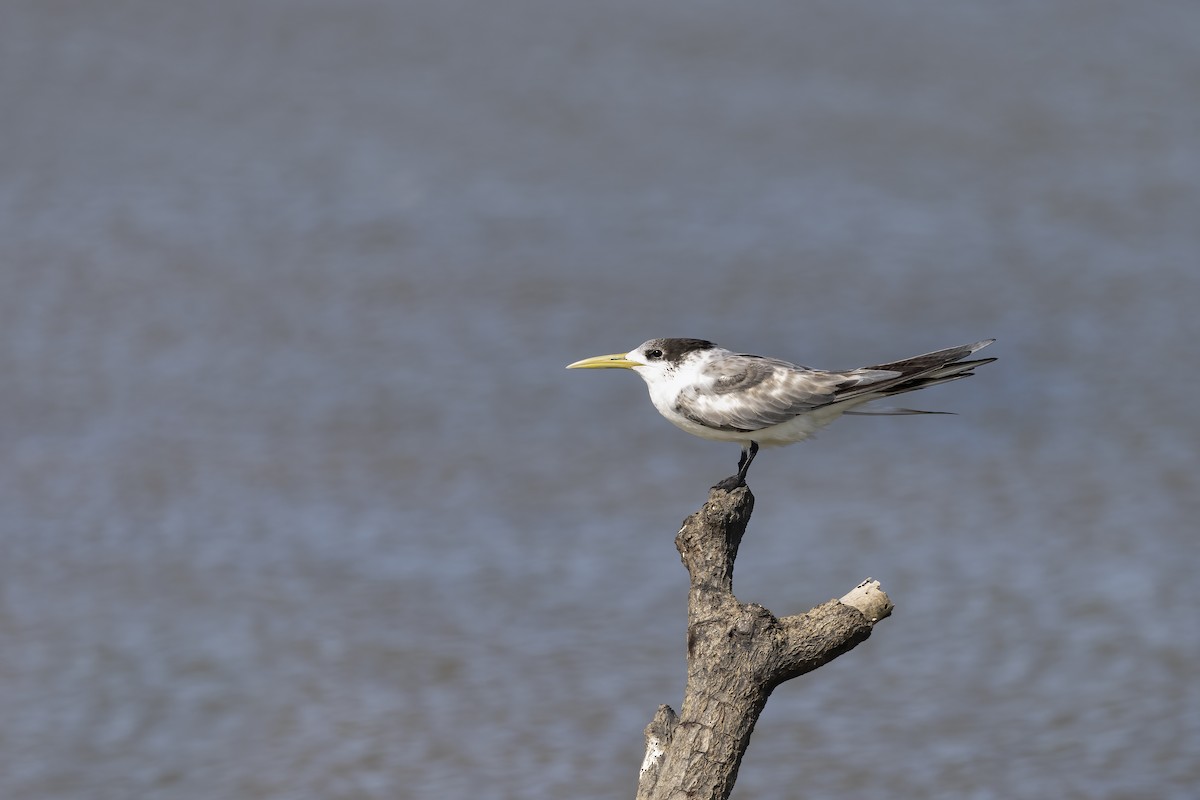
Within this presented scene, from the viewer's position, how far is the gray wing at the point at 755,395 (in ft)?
31.2

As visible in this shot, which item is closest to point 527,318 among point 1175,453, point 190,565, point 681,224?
point 681,224

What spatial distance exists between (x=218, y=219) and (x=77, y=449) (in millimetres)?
7839

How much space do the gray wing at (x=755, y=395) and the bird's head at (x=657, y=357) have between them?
0.18 m

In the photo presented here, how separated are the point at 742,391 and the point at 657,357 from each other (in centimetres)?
60

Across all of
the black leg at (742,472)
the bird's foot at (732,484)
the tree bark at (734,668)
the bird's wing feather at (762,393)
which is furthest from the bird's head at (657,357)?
the tree bark at (734,668)

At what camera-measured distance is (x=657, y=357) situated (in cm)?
984

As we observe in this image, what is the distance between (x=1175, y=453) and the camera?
78.0 ft

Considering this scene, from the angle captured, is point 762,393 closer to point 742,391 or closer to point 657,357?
point 742,391

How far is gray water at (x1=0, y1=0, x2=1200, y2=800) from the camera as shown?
690 inches

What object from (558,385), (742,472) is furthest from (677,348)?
(558,385)

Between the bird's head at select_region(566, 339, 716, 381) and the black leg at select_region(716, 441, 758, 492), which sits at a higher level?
the bird's head at select_region(566, 339, 716, 381)

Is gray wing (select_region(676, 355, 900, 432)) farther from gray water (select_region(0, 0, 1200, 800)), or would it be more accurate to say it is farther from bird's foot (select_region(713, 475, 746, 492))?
gray water (select_region(0, 0, 1200, 800))

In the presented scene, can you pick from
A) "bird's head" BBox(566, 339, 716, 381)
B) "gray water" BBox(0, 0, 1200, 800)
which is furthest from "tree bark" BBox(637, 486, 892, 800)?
"gray water" BBox(0, 0, 1200, 800)

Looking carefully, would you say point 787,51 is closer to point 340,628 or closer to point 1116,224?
point 1116,224
